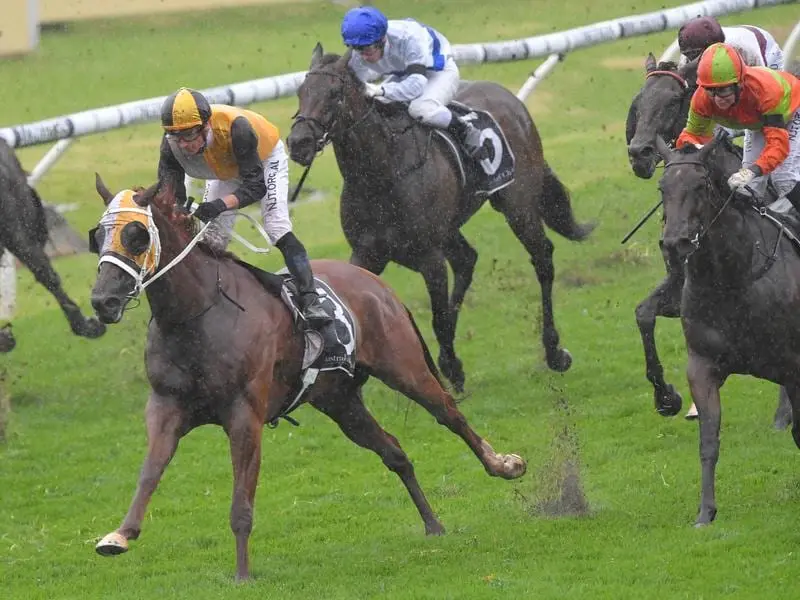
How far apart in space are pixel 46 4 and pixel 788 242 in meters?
20.1

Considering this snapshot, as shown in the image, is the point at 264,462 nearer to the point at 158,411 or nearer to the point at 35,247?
the point at 35,247

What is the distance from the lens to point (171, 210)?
679 centimetres

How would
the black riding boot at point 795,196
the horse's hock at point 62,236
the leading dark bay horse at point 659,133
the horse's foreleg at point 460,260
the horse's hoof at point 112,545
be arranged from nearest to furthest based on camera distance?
1. the horse's hoof at point 112,545
2. the black riding boot at point 795,196
3. the leading dark bay horse at point 659,133
4. the horse's foreleg at point 460,260
5. the horse's hock at point 62,236

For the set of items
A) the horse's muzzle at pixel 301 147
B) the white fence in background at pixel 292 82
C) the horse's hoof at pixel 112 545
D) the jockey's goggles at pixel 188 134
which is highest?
the jockey's goggles at pixel 188 134

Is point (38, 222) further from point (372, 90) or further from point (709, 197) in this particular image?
point (709, 197)

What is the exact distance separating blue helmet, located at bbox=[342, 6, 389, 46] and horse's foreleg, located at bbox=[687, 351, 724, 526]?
307cm

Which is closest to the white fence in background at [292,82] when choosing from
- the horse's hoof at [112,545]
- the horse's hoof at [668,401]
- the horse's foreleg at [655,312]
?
the horse's foreleg at [655,312]

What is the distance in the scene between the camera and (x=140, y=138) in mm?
19469

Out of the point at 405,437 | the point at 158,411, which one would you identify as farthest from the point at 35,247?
the point at 158,411

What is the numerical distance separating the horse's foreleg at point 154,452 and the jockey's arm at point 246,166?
3.11ft

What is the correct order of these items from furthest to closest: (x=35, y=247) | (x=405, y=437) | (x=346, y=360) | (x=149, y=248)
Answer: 1. (x=35, y=247)
2. (x=405, y=437)
3. (x=346, y=360)
4. (x=149, y=248)

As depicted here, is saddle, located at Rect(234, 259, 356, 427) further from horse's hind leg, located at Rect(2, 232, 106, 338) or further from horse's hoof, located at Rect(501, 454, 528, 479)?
horse's hind leg, located at Rect(2, 232, 106, 338)

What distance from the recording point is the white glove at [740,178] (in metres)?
7.09

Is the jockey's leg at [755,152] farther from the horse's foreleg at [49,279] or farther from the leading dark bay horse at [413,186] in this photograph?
the horse's foreleg at [49,279]
